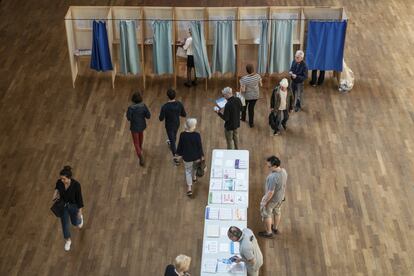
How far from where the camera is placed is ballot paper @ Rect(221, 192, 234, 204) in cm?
845

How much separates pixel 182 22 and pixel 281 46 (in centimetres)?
190

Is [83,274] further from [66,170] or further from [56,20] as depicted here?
[56,20]

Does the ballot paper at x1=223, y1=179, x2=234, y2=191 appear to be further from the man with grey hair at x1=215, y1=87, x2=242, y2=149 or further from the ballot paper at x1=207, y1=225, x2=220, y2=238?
the man with grey hair at x1=215, y1=87, x2=242, y2=149

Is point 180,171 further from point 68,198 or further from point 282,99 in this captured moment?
point 68,198

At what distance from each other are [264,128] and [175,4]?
18.1 feet

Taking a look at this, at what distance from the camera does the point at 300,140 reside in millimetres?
10953

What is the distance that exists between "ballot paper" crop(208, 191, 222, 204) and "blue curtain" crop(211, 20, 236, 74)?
4.22 meters

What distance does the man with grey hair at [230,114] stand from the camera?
Answer: 9664 mm

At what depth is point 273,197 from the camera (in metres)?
8.46

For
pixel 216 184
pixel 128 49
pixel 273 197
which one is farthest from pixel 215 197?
pixel 128 49

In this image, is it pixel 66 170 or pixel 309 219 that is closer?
pixel 66 170

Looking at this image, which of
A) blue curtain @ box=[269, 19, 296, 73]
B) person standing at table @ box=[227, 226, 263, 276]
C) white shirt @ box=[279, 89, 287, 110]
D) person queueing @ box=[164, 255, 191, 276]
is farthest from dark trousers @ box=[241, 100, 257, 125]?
person queueing @ box=[164, 255, 191, 276]

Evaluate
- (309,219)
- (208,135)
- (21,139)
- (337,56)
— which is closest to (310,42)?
(337,56)

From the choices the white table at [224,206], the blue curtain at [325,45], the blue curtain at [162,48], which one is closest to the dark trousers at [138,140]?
the white table at [224,206]
